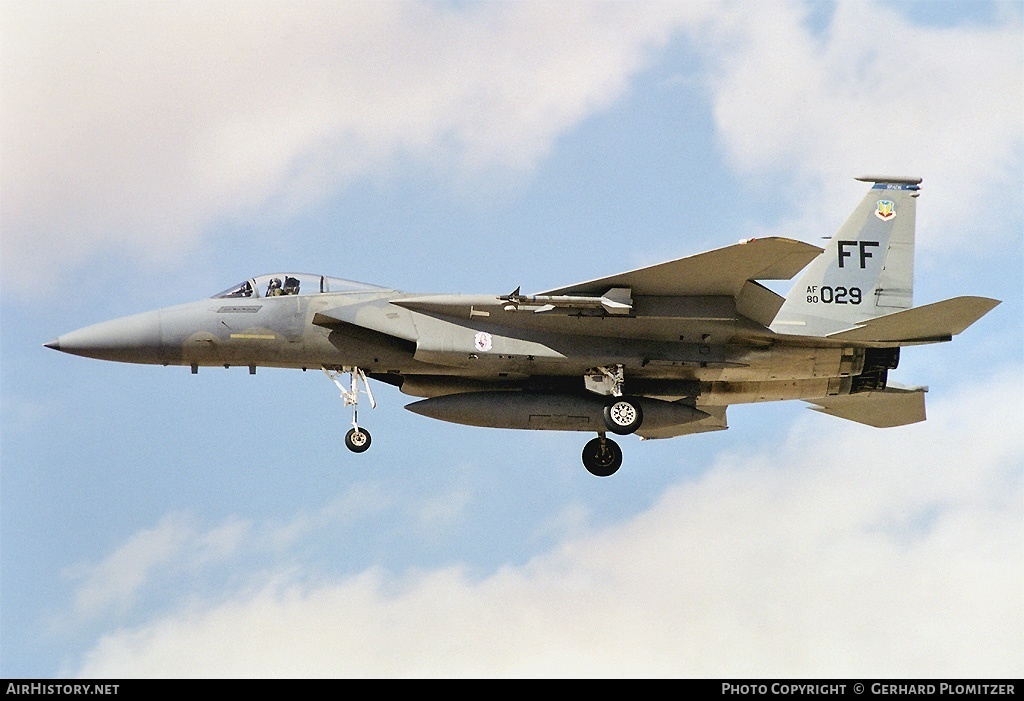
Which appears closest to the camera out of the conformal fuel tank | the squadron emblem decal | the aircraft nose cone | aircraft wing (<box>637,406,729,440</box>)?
the squadron emblem decal

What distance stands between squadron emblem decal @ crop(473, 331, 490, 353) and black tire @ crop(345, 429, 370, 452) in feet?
6.85

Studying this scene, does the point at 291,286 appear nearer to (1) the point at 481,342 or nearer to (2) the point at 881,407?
(1) the point at 481,342

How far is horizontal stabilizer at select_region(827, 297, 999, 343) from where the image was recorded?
20500 mm

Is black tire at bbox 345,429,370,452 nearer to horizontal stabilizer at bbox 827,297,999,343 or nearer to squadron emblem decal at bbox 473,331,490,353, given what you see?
squadron emblem decal at bbox 473,331,490,353

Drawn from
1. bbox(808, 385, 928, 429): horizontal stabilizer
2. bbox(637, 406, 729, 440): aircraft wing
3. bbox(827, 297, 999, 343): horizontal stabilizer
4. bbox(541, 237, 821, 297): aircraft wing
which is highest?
bbox(541, 237, 821, 297): aircraft wing

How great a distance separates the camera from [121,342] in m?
21.2

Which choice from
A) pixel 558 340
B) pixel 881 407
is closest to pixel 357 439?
pixel 558 340

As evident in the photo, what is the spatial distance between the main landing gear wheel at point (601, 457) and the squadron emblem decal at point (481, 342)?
117 inches

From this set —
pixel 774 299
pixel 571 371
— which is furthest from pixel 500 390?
pixel 774 299

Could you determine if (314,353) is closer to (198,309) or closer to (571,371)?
(198,309)

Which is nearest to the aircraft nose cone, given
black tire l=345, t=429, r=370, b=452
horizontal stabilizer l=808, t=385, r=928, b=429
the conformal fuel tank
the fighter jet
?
the fighter jet
